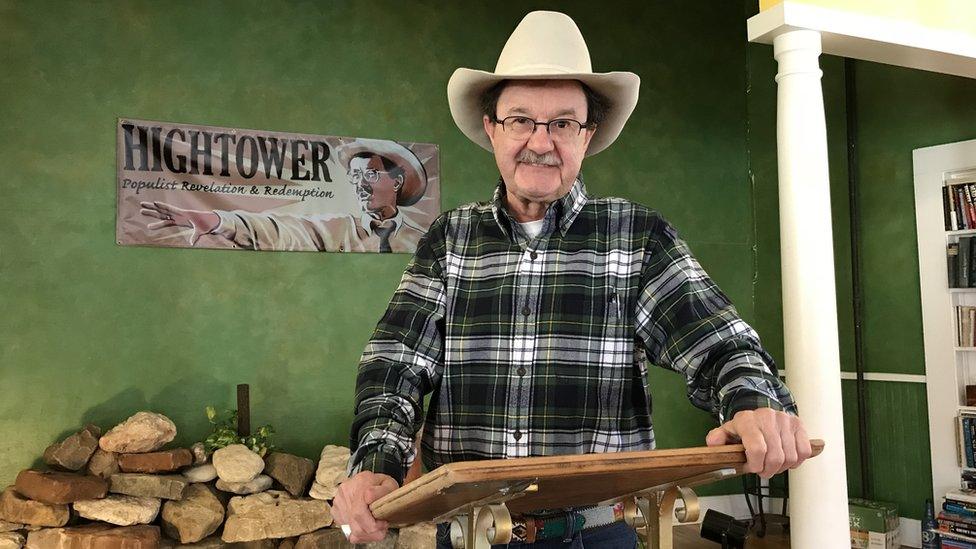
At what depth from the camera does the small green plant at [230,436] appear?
4625 mm

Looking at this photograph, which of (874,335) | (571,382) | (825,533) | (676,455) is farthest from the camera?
(874,335)

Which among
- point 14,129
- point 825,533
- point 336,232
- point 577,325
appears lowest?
point 825,533

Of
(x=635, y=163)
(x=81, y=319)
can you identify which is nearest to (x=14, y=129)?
(x=81, y=319)

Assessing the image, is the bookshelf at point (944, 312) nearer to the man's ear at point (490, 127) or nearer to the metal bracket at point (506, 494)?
the man's ear at point (490, 127)

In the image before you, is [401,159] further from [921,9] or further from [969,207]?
[969,207]

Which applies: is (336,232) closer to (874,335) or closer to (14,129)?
(14,129)

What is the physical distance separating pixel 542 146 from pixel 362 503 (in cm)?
69

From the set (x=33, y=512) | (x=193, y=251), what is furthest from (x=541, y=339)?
(x=193, y=251)

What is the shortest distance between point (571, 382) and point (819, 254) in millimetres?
2858

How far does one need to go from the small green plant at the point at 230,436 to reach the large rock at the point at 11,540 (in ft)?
3.06

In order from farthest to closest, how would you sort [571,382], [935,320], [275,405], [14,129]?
[935,320], [275,405], [14,129], [571,382]

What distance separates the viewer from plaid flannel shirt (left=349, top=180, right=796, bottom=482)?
1.51 meters

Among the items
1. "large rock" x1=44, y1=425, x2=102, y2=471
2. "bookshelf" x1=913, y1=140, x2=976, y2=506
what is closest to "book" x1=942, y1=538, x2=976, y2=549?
"bookshelf" x1=913, y1=140, x2=976, y2=506

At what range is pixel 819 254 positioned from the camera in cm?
403
